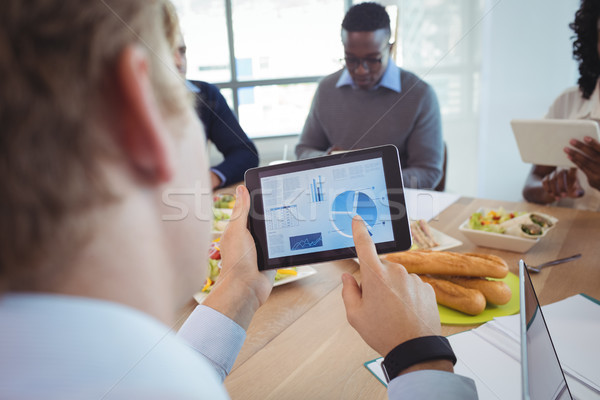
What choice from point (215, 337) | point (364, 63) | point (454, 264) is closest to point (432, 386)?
point (215, 337)

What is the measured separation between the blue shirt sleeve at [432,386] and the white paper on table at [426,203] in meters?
0.86

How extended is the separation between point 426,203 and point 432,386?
1.06 m

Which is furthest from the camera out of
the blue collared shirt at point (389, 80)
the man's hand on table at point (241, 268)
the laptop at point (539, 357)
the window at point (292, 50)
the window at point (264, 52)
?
the window at point (264, 52)

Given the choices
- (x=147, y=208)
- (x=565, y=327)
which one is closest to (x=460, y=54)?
(x=565, y=327)

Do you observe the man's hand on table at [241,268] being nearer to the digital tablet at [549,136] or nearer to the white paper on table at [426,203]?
the white paper on table at [426,203]

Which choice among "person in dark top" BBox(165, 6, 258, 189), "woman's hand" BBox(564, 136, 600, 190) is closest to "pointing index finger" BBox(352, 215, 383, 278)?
"woman's hand" BBox(564, 136, 600, 190)

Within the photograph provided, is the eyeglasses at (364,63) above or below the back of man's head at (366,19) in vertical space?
below

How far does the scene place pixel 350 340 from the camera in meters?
0.81

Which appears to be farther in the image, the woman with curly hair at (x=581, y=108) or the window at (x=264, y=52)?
the window at (x=264, y=52)

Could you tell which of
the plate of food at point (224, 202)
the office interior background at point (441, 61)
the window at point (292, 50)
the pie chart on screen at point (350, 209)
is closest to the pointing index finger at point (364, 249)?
the pie chart on screen at point (350, 209)

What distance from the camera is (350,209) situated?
2.72ft

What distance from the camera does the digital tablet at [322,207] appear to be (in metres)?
0.82

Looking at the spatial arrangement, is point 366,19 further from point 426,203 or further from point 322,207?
point 322,207

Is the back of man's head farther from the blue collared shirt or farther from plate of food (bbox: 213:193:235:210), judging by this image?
plate of food (bbox: 213:193:235:210)
